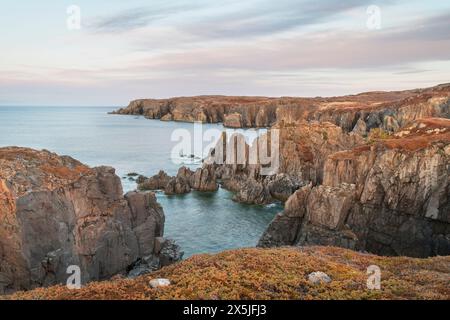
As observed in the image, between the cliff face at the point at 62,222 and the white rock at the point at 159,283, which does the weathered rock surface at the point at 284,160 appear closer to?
the cliff face at the point at 62,222

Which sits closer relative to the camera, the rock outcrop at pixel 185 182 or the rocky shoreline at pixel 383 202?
the rocky shoreline at pixel 383 202

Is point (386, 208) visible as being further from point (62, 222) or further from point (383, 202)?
point (62, 222)

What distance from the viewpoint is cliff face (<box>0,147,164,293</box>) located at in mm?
32000

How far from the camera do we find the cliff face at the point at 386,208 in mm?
45438

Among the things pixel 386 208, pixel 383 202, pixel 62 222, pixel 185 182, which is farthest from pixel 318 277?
pixel 185 182

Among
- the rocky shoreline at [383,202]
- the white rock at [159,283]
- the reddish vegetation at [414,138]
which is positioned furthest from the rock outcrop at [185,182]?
the white rock at [159,283]

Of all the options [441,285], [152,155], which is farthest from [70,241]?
[152,155]

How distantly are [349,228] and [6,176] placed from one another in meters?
35.9

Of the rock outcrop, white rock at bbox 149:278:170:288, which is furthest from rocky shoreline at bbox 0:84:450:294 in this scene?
white rock at bbox 149:278:170:288

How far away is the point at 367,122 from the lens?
152m

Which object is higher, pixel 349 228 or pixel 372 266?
pixel 372 266

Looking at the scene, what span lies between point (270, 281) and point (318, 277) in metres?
2.60

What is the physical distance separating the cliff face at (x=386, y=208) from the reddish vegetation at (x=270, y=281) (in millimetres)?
19995

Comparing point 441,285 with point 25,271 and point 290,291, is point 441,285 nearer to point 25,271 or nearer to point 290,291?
point 290,291
